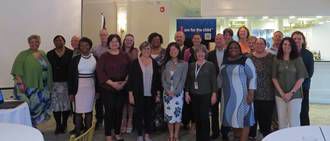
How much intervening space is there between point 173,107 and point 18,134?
7.43 ft

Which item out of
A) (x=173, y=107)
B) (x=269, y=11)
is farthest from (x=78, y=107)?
(x=269, y=11)

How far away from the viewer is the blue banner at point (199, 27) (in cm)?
704

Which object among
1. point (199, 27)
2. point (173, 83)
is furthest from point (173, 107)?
point (199, 27)

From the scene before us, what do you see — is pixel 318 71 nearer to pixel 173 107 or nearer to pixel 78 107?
pixel 173 107

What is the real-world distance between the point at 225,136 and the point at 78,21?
3511 millimetres

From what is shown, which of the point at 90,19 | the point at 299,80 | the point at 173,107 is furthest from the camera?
the point at 90,19

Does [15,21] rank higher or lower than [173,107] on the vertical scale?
higher

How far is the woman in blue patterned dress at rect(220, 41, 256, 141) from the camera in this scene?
13.2 ft

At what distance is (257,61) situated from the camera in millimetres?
4203

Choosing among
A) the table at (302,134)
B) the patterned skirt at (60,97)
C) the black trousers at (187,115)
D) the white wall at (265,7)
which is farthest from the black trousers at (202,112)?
the white wall at (265,7)

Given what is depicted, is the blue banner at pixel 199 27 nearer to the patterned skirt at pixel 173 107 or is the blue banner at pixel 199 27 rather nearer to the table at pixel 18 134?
the patterned skirt at pixel 173 107

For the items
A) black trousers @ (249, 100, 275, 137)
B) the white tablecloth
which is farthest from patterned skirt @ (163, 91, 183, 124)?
the white tablecloth

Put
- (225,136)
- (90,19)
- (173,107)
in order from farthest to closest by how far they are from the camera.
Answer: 1. (90,19)
2. (225,136)
3. (173,107)

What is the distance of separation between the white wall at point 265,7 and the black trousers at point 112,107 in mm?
3980
